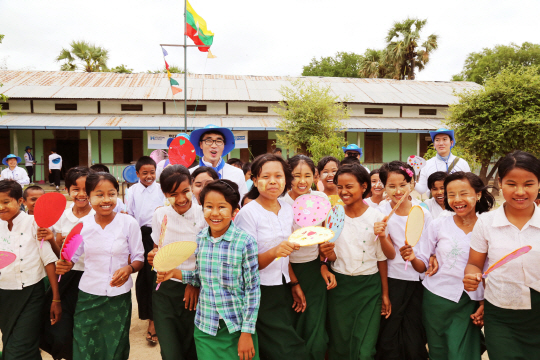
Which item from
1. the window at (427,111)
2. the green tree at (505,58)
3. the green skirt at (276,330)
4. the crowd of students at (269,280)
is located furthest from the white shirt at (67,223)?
the green tree at (505,58)

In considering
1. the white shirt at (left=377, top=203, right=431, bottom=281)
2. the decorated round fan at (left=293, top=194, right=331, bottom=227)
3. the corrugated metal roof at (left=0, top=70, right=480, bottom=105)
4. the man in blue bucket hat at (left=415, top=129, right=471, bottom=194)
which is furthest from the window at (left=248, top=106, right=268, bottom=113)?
the decorated round fan at (left=293, top=194, right=331, bottom=227)

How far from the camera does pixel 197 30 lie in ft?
27.6

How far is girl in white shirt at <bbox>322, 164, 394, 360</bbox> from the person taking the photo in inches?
84.5

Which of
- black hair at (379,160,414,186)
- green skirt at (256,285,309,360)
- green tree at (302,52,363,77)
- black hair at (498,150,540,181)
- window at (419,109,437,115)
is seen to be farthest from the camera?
green tree at (302,52,363,77)

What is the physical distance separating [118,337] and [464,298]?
2199 millimetres

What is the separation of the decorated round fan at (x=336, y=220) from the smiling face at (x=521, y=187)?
0.85 meters

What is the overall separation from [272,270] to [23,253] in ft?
5.32

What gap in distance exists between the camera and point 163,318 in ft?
6.90

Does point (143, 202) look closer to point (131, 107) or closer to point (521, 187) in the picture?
point (521, 187)

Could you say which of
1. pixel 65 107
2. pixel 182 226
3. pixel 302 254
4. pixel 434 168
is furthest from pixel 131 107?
pixel 302 254

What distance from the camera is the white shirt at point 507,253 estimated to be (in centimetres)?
169

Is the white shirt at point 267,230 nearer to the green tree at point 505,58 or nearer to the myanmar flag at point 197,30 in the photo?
the myanmar flag at point 197,30

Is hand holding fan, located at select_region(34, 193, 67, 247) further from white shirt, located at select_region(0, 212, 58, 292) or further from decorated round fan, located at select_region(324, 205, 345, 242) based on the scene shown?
decorated round fan, located at select_region(324, 205, 345, 242)

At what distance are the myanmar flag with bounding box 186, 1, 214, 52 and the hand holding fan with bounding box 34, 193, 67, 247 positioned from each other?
23.2 feet
